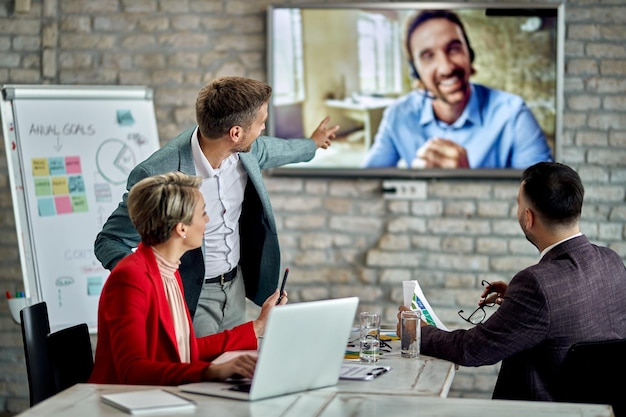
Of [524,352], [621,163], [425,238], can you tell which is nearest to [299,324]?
[524,352]

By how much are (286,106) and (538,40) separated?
1326 millimetres

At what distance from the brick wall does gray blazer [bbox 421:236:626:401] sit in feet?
7.12

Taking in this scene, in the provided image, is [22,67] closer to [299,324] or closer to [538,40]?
[538,40]

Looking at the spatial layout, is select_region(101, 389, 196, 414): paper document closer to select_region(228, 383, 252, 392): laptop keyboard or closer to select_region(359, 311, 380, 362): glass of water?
select_region(228, 383, 252, 392): laptop keyboard

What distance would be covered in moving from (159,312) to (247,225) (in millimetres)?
929

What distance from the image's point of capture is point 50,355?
2605 millimetres

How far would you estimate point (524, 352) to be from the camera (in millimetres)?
2529

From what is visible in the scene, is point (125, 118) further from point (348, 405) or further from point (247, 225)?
point (348, 405)

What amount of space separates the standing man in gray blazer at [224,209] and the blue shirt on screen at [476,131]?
1.43 m

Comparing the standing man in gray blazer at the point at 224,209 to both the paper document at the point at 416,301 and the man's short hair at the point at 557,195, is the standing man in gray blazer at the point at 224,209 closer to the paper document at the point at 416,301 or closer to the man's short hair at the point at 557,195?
the paper document at the point at 416,301

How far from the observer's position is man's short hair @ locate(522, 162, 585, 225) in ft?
8.42

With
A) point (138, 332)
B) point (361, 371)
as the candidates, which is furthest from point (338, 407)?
point (138, 332)

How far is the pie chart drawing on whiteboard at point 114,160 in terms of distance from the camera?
179 inches

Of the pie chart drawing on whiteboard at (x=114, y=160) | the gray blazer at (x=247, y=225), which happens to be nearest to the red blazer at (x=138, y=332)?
the gray blazer at (x=247, y=225)
